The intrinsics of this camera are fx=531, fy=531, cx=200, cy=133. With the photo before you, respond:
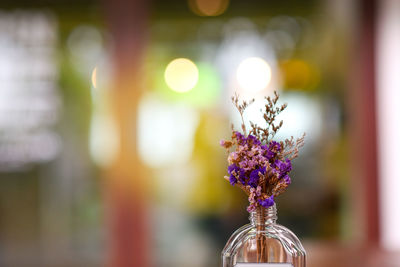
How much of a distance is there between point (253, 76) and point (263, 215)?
2384 millimetres

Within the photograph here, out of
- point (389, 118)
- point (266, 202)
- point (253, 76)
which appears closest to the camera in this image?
point (266, 202)

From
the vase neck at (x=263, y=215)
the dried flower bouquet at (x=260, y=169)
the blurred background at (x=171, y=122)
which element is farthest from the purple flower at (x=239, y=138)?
the blurred background at (x=171, y=122)

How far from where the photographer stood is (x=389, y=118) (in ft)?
9.91

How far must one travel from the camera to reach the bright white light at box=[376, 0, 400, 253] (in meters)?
2.95

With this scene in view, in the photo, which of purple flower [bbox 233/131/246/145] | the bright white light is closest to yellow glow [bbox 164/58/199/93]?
the bright white light

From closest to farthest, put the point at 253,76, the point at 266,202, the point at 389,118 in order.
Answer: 1. the point at 266,202
2. the point at 389,118
3. the point at 253,76

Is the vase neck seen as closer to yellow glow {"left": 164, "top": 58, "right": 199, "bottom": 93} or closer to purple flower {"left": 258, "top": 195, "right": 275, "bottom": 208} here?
purple flower {"left": 258, "top": 195, "right": 275, "bottom": 208}

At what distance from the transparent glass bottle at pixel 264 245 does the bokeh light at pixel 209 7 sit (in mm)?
2512

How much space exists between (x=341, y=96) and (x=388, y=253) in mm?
1401

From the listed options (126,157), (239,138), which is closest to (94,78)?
(126,157)

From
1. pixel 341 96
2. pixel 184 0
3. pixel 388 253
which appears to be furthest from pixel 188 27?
pixel 388 253

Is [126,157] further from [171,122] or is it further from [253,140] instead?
[253,140]

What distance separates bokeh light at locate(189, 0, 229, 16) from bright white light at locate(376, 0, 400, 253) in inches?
35.9

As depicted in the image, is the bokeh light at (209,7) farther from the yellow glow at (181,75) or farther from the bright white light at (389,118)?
the bright white light at (389,118)
